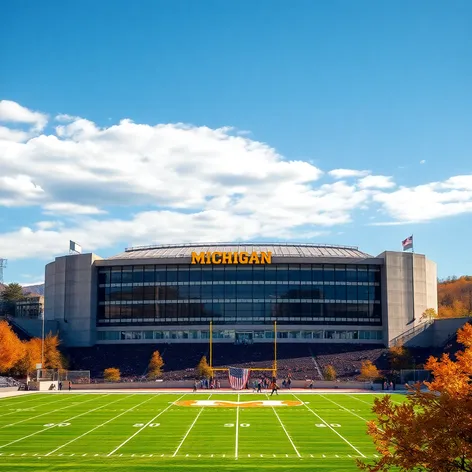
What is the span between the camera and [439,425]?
14.7m

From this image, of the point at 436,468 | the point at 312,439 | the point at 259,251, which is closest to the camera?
the point at 436,468

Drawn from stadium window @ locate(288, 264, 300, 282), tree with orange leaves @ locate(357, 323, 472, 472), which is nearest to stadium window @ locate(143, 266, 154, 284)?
stadium window @ locate(288, 264, 300, 282)

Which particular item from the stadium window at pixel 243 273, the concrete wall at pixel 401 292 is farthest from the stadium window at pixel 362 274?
the stadium window at pixel 243 273

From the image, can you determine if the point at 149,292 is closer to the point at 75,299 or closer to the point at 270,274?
the point at 75,299

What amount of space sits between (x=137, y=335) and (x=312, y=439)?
273 ft

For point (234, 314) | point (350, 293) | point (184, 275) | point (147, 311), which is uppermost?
point (184, 275)

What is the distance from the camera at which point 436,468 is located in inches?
577

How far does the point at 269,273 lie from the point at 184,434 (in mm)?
77432

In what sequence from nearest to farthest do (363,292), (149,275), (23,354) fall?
(23,354) < (363,292) < (149,275)

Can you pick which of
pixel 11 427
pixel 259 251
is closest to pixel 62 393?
pixel 11 427

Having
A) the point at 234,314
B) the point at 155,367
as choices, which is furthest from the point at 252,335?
the point at 155,367

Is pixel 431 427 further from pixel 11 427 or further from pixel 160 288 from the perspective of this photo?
pixel 160 288

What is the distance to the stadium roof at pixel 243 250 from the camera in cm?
12369

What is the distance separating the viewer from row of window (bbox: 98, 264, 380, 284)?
117 m
